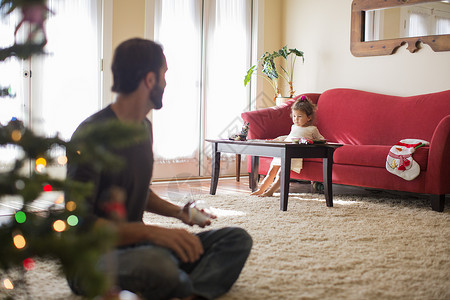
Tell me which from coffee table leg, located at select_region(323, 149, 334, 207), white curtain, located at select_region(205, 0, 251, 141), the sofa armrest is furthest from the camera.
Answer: white curtain, located at select_region(205, 0, 251, 141)

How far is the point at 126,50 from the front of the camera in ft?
5.22

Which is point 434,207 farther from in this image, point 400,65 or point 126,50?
point 126,50

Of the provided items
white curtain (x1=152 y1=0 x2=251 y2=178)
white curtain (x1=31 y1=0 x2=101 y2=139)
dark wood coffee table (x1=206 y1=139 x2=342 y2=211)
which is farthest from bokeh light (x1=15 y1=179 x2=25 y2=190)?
white curtain (x1=152 y1=0 x2=251 y2=178)

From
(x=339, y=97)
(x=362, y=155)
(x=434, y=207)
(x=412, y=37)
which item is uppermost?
(x=412, y=37)

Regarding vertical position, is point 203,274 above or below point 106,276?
below

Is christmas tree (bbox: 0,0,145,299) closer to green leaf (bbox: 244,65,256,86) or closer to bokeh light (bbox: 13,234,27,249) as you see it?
bokeh light (bbox: 13,234,27,249)

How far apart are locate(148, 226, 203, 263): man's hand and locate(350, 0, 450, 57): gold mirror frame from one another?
3927 millimetres

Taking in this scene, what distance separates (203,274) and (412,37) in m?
3.96

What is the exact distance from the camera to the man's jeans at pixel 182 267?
58.4 inches

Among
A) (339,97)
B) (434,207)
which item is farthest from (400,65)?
(434,207)

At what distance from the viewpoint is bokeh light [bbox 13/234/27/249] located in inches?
38.8

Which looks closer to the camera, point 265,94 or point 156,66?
point 156,66

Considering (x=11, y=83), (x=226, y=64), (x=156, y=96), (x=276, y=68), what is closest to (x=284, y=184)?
(x=156, y=96)

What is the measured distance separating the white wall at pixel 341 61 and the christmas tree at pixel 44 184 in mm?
4407
